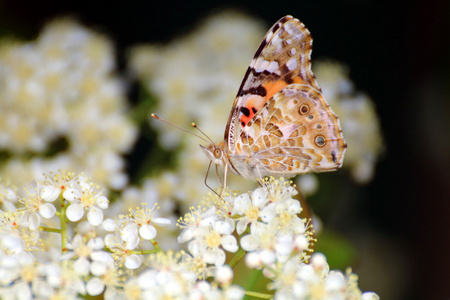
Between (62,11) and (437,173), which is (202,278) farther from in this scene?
(62,11)

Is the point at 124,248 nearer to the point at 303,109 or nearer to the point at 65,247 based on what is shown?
the point at 65,247

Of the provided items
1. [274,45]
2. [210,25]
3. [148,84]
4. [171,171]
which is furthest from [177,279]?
[210,25]

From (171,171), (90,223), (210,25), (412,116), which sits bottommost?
(171,171)

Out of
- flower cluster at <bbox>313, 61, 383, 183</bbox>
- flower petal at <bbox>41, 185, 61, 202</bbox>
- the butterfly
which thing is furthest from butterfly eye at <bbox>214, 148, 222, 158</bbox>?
flower cluster at <bbox>313, 61, 383, 183</bbox>

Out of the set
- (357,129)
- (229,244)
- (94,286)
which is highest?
(357,129)

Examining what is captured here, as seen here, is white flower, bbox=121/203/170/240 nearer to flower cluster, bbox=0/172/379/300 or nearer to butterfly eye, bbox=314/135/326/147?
flower cluster, bbox=0/172/379/300

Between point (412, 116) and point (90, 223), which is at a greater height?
point (412, 116)

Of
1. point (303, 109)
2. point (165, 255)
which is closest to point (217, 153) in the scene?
point (303, 109)

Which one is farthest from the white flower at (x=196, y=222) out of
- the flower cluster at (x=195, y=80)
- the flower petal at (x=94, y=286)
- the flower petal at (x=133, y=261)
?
the flower cluster at (x=195, y=80)

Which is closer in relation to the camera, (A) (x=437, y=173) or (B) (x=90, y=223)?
(B) (x=90, y=223)
